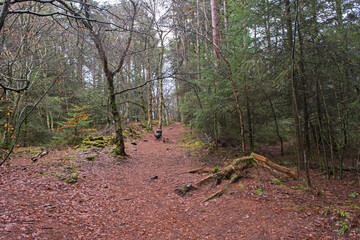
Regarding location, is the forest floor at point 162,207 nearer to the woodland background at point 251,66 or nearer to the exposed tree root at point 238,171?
the exposed tree root at point 238,171

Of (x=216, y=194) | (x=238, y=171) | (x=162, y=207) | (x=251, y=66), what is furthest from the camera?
(x=251, y=66)

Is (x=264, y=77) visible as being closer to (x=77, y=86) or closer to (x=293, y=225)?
(x=293, y=225)

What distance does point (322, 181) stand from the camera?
6.13 m

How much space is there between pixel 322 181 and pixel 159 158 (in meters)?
7.03

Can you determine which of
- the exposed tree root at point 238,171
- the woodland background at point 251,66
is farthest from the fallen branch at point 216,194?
the woodland background at point 251,66

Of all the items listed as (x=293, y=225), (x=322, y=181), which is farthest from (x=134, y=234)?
(x=322, y=181)

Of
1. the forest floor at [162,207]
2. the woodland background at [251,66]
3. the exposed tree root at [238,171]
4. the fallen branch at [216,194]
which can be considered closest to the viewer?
the forest floor at [162,207]

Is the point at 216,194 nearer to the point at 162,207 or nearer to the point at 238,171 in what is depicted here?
the point at 238,171

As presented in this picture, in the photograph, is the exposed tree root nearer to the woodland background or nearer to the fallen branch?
the fallen branch

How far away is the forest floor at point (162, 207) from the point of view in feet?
11.1

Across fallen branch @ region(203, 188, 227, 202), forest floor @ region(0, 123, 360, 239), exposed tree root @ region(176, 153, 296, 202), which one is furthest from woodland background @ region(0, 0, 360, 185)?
fallen branch @ region(203, 188, 227, 202)

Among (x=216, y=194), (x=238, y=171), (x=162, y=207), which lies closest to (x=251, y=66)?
(x=238, y=171)

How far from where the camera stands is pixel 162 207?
16.5 feet

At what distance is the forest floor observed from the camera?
340 cm
